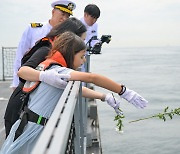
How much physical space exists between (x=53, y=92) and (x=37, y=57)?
1.04ft

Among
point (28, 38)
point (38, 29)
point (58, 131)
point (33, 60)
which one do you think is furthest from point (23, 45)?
point (58, 131)

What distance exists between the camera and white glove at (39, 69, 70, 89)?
200 cm

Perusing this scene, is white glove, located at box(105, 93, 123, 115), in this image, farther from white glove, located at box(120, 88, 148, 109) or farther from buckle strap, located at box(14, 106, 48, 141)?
buckle strap, located at box(14, 106, 48, 141)

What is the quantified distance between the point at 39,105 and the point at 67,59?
361 millimetres

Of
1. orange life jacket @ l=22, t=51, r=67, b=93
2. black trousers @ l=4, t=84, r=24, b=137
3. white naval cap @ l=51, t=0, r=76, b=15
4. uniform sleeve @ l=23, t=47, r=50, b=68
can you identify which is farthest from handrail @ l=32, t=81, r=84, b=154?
white naval cap @ l=51, t=0, r=76, b=15

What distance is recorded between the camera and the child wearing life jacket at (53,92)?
6.54ft

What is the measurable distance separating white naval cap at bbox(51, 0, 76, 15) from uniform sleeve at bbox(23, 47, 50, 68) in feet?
3.26

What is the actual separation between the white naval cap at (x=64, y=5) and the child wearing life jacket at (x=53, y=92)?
3.46 ft

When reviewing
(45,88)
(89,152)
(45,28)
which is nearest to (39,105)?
(45,88)

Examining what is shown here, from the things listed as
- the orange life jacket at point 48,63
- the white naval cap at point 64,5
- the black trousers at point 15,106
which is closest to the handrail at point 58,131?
the orange life jacket at point 48,63

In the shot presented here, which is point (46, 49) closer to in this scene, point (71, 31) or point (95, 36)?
point (71, 31)

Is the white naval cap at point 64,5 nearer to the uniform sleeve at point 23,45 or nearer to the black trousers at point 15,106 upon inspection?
the uniform sleeve at point 23,45

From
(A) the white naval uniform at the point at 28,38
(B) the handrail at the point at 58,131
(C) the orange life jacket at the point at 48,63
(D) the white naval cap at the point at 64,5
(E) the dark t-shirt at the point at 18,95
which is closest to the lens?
(B) the handrail at the point at 58,131

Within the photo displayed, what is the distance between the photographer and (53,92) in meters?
2.06
